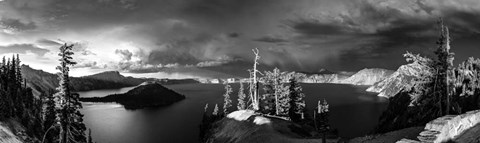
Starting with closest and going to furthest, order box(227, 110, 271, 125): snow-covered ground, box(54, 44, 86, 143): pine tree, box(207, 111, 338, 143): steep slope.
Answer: box(54, 44, 86, 143): pine tree → box(207, 111, 338, 143): steep slope → box(227, 110, 271, 125): snow-covered ground

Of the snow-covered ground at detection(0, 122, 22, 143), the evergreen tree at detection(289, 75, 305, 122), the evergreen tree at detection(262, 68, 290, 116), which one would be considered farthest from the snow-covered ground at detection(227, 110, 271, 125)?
the snow-covered ground at detection(0, 122, 22, 143)

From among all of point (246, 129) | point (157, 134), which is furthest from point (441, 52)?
point (157, 134)

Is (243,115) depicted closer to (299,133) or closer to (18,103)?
(299,133)

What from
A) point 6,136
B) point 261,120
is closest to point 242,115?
point 261,120

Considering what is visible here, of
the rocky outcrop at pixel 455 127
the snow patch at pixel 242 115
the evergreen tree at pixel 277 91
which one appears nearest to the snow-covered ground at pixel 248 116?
the snow patch at pixel 242 115

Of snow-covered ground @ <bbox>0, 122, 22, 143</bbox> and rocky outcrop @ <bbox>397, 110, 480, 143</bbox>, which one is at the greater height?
rocky outcrop @ <bbox>397, 110, 480, 143</bbox>

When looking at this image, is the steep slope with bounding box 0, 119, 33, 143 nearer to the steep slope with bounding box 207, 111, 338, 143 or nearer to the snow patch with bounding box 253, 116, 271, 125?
the steep slope with bounding box 207, 111, 338, 143

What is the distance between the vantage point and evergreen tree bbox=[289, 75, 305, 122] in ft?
265

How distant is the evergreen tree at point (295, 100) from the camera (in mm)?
80875

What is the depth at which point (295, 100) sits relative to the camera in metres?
82.8

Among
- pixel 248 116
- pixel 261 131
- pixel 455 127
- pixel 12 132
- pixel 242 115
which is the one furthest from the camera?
pixel 12 132

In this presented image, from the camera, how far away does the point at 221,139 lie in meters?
57.3

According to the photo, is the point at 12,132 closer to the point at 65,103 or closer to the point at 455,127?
the point at 65,103

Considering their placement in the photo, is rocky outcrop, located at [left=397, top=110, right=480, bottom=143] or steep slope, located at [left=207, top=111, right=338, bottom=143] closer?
rocky outcrop, located at [left=397, top=110, right=480, bottom=143]
